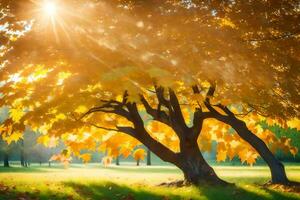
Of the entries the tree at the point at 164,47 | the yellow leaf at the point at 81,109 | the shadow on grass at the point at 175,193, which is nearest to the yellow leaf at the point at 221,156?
the shadow on grass at the point at 175,193

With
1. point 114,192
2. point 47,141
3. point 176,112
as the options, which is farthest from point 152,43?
point 47,141

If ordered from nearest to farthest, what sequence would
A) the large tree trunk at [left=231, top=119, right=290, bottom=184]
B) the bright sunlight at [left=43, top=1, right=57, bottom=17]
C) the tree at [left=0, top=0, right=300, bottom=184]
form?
1. the tree at [left=0, top=0, right=300, bottom=184]
2. the bright sunlight at [left=43, top=1, right=57, bottom=17]
3. the large tree trunk at [left=231, top=119, right=290, bottom=184]

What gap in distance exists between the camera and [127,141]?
2028cm

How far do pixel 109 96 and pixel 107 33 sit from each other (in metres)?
3.80

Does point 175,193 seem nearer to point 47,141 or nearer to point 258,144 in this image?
point 258,144

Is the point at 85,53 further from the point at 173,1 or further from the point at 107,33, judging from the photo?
the point at 173,1

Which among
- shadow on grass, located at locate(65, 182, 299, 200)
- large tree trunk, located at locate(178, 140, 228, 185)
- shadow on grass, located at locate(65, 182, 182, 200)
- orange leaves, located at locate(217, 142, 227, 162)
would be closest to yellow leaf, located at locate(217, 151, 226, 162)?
orange leaves, located at locate(217, 142, 227, 162)

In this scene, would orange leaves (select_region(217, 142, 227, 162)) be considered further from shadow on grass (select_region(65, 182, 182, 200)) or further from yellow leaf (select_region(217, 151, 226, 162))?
shadow on grass (select_region(65, 182, 182, 200))

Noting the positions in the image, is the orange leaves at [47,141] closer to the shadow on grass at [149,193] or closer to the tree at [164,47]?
the shadow on grass at [149,193]

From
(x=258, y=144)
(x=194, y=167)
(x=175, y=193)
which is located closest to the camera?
(x=175, y=193)

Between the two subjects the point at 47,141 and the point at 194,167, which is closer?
the point at 194,167

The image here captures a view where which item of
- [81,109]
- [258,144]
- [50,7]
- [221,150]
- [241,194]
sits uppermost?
[50,7]

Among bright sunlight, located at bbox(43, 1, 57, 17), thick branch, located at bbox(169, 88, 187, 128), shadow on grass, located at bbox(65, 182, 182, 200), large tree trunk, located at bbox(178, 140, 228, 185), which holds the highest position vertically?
bright sunlight, located at bbox(43, 1, 57, 17)

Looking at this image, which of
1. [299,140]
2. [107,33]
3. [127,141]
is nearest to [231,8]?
[107,33]
